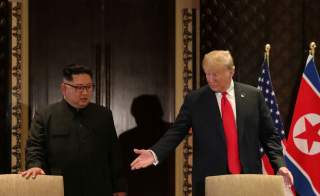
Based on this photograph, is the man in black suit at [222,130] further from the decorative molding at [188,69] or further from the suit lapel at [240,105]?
the decorative molding at [188,69]

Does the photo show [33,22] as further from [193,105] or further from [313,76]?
[313,76]

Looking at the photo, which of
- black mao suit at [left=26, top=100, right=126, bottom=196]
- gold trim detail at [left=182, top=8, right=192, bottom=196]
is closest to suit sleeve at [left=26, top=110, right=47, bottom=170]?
black mao suit at [left=26, top=100, right=126, bottom=196]

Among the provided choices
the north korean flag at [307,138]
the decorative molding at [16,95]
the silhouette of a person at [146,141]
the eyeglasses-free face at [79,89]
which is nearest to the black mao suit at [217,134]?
the eyeglasses-free face at [79,89]

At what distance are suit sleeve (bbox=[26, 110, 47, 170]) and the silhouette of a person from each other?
3.93 ft

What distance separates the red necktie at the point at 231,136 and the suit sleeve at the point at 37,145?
4.09 feet

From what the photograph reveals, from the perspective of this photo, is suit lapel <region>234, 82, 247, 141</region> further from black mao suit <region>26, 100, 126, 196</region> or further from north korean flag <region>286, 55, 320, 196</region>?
north korean flag <region>286, 55, 320, 196</region>

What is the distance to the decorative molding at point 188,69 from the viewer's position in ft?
16.7

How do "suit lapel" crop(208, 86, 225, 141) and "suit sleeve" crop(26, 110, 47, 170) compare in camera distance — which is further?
"suit sleeve" crop(26, 110, 47, 170)

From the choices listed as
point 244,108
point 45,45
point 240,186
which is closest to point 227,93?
point 244,108

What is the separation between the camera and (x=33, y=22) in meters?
5.08

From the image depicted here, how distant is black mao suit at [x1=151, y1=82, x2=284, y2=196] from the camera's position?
375 centimetres

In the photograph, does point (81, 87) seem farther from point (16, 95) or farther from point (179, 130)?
point (16, 95)

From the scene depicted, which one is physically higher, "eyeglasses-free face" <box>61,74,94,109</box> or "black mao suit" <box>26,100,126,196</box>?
"eyeglasses-free face" <box>61,74,94,109</box>

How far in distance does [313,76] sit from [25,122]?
94.3 inches
